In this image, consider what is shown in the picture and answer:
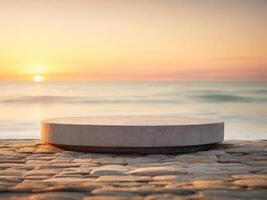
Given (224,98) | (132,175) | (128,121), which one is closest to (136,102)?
(224,98)

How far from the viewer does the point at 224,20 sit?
59.2 feet

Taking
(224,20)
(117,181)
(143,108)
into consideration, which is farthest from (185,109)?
(117,181)

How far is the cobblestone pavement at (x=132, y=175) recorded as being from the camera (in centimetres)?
383

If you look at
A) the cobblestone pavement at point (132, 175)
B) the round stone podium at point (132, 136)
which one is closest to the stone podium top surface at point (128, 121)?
the round stone podium at point (132, 136)

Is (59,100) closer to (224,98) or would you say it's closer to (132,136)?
(224,98)

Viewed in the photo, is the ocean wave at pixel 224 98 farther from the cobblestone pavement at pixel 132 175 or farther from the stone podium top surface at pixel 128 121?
the cobblestone pavement at pixel 132 175

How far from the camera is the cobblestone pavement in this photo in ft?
12.6

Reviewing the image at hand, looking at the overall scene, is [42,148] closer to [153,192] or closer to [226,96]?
[153,192]

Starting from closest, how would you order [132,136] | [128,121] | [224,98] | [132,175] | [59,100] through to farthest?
[132,175]
[132,136]
[128,121]
[224,98]
[59,100]

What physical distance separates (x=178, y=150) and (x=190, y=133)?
0.26 metres

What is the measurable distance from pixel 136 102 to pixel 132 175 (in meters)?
19.4

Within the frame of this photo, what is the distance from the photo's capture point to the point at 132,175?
455 centimetres

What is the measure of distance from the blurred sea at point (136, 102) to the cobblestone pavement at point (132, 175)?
10.0m

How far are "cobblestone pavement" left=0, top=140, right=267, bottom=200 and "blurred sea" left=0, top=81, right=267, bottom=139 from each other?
10.0 meters
